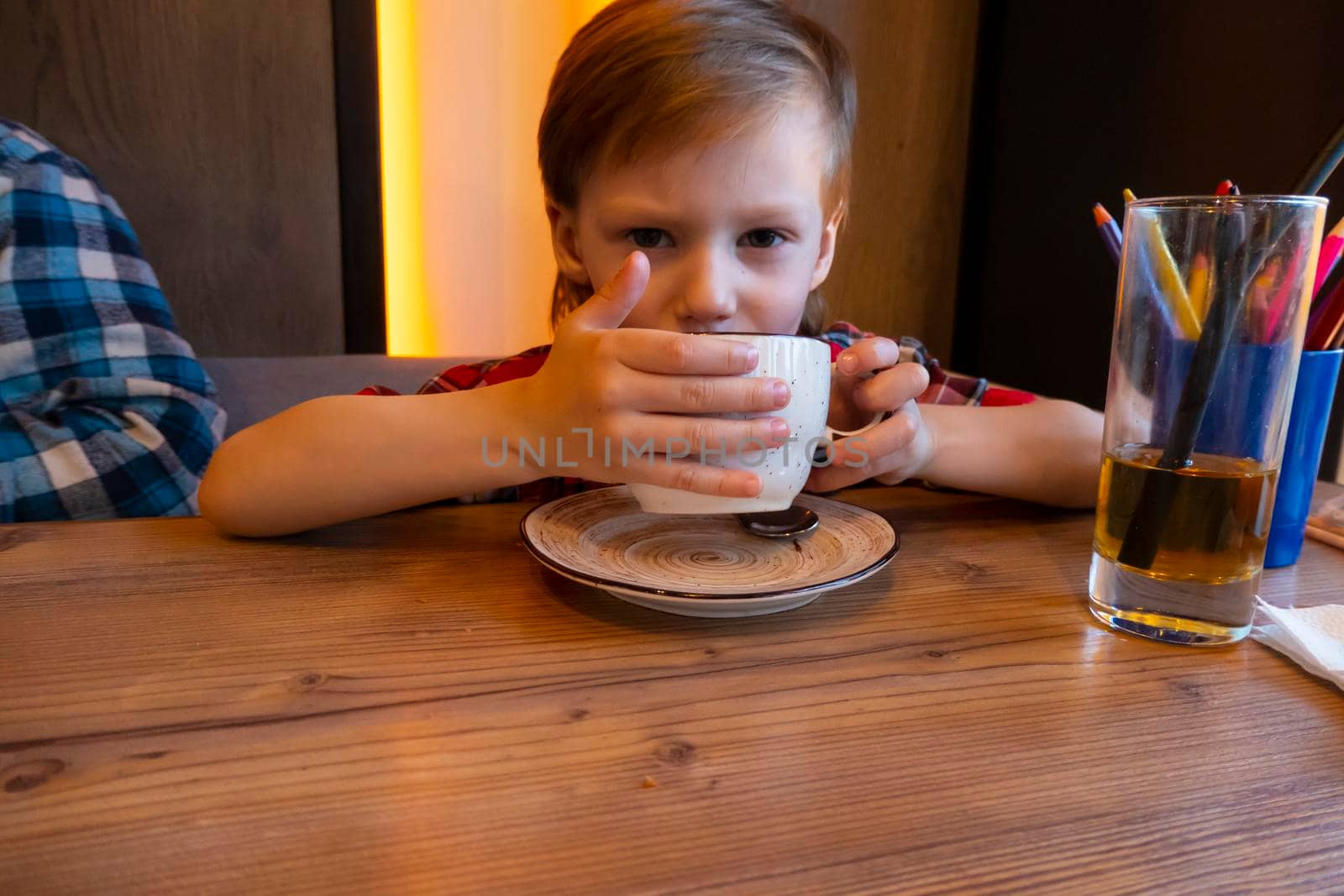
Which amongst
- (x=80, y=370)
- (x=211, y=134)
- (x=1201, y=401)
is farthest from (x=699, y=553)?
(x=211, y=134)

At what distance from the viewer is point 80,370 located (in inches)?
43.4

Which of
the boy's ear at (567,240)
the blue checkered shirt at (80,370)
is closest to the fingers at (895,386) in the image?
the boy's ear at (567,240)

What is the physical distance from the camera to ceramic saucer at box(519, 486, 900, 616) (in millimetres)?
478

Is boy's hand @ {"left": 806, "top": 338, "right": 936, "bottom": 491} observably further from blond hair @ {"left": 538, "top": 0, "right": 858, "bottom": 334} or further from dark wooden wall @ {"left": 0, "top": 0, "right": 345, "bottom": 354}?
dark wooden wall @ {"left": 0, "top": 0, "right": 345, "bottom": 354}

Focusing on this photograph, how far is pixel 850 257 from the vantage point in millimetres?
2105

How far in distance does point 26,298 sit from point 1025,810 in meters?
1.26

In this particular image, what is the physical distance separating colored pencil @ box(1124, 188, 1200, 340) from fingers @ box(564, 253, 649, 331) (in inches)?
11.8

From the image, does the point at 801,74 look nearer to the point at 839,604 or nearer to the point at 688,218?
the point at 688,218

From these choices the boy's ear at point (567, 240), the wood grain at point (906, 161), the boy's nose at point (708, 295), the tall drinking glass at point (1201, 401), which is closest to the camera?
the tall drinking glass at point (1201, 401)

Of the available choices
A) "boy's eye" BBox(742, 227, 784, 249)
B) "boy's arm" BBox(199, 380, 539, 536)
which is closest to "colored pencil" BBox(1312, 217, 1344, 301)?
"boy's eye" BBox(742, 227, 784, 249)

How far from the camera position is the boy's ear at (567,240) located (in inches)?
37.9

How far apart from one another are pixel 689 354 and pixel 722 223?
31 cm

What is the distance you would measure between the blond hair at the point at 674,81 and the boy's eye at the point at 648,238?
68mm

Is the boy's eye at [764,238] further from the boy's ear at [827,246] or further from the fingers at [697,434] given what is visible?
the fingers at [697,434]
